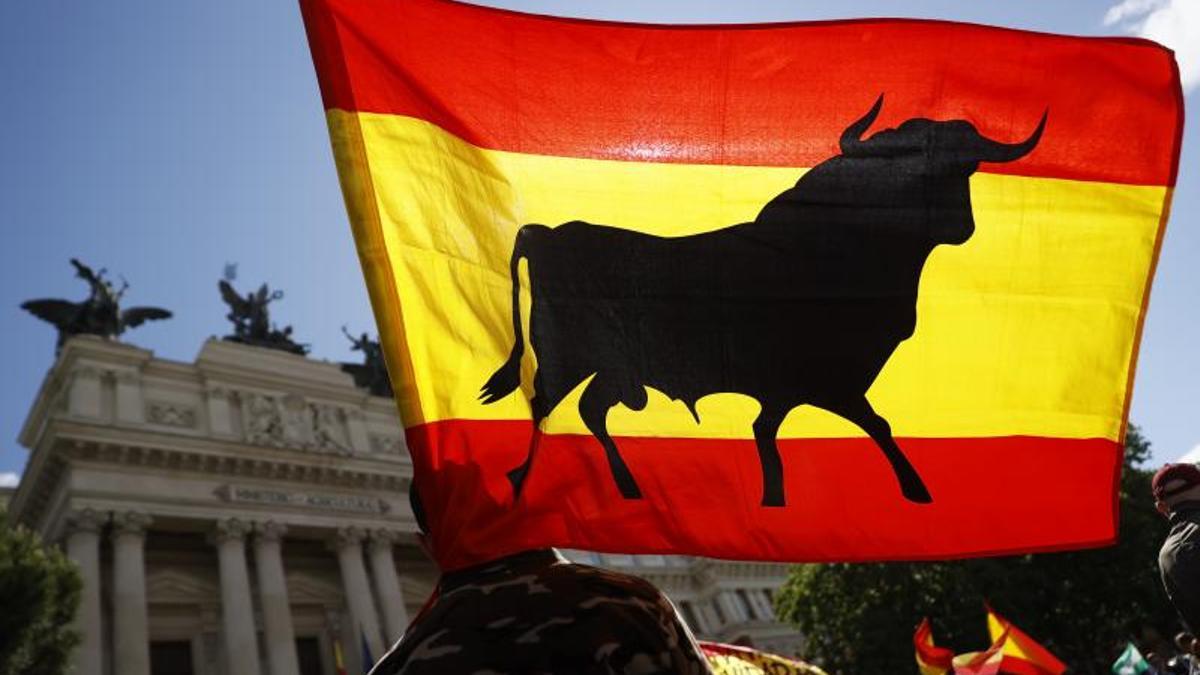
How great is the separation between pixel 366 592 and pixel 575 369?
1091 inches

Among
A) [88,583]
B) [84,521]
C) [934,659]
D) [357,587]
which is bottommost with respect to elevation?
[934,659]

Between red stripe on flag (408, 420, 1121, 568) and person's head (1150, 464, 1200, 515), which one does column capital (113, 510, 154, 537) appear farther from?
person's head (1150, 464, 1200, 515)

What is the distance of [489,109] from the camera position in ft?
9.59

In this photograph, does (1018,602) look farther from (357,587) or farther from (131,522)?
(131,522)

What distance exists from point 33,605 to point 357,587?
12926 millimetres

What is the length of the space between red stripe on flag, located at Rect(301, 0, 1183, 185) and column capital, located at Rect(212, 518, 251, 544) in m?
26.0

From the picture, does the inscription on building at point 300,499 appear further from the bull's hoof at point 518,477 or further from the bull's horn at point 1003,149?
the bull's horn at point 1003,149

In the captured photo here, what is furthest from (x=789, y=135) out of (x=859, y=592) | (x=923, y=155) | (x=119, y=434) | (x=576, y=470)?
(x=859, y=592)

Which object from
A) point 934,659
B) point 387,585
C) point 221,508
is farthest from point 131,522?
point 934,659

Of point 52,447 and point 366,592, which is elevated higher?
point 52,447

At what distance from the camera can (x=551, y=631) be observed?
162 cm

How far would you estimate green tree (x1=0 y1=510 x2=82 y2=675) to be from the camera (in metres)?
15.1

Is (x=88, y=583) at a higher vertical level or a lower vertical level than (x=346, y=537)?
lower

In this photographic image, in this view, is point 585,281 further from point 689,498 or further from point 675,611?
point 675,611
